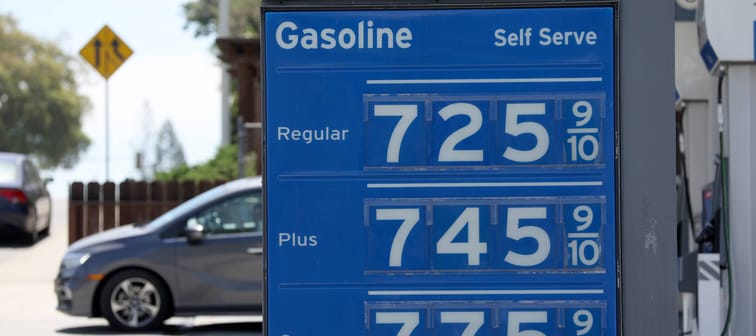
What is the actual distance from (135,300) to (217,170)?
45.7ft

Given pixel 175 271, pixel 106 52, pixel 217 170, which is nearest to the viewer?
pixel 175 271

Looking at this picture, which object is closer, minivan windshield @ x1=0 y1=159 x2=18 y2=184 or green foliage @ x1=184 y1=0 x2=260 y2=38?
minivan windshield @ x1=0 y1=159 x2=18 y2=184

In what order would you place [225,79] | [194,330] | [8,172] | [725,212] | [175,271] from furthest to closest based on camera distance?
[225,79] → [8,172] → [194,330] → [175,271] → [725,212]

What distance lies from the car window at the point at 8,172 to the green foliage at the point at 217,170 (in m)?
3.24

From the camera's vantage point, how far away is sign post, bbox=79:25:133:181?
69.2ft

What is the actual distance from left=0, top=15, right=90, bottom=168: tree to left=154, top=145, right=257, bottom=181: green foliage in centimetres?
4743

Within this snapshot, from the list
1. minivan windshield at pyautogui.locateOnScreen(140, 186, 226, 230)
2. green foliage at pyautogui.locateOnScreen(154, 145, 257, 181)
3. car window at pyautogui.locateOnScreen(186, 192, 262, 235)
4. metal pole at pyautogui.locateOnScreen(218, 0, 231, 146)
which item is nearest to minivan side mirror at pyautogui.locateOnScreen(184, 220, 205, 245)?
car window at pyautogui.locateOnScreen(186, 192, 262, 235)

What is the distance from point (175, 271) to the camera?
14094 millimetres

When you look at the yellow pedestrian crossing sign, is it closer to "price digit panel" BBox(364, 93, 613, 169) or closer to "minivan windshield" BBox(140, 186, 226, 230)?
"minivan windshield" BBox(140, 186, 226, 230)

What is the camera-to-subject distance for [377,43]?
585 cm

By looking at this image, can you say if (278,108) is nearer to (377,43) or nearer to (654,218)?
(377,43)

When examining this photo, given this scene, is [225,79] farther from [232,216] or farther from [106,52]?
[232,216]

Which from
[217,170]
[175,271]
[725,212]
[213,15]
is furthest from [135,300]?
[213,15]

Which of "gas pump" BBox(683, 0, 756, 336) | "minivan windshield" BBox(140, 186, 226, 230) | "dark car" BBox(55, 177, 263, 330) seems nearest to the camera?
"gas pump" BBox(683, 0, 756, 336)
